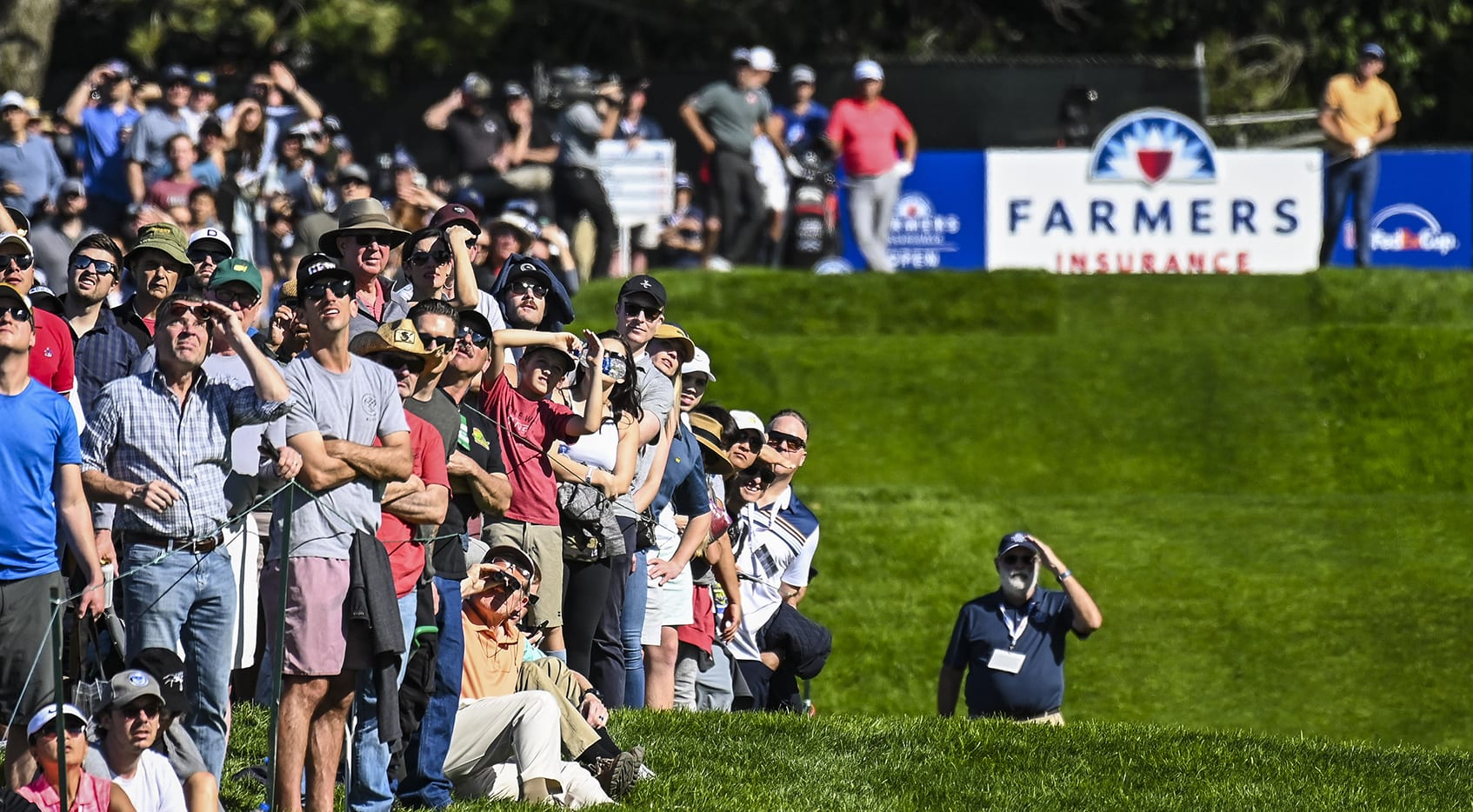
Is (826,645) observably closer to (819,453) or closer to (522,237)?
(522,237)

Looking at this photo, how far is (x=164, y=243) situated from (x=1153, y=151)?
15.1 meters

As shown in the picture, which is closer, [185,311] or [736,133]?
[185,311]

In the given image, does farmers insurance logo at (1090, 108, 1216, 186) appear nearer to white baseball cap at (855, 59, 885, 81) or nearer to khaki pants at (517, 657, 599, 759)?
white baseball cap at (855, 59, 885, 81)

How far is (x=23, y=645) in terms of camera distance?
22.2ft

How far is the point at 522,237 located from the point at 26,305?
22.0ft

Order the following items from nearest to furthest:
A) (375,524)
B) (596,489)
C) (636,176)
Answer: (375,524) < (596,489) < (636,176)

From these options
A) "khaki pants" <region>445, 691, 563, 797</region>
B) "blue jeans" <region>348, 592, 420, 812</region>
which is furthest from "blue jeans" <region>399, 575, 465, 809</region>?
"blue jeans" <region>348, 592, 420, 812</region>

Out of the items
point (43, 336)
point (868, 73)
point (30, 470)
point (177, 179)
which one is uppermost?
point (868, 73)

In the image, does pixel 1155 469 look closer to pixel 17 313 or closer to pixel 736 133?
pixel 736 133

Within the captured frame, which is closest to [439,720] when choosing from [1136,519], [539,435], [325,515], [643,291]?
[325,515]

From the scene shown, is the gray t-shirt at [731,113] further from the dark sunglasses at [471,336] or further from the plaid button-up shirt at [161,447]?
the plaid button-up shirt at [161,447]

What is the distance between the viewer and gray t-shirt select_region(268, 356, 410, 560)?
6.83 metres

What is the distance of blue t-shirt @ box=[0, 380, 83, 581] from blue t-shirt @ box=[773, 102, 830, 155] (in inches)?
577

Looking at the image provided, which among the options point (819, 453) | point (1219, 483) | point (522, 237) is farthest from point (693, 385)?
point (1219, 483)
